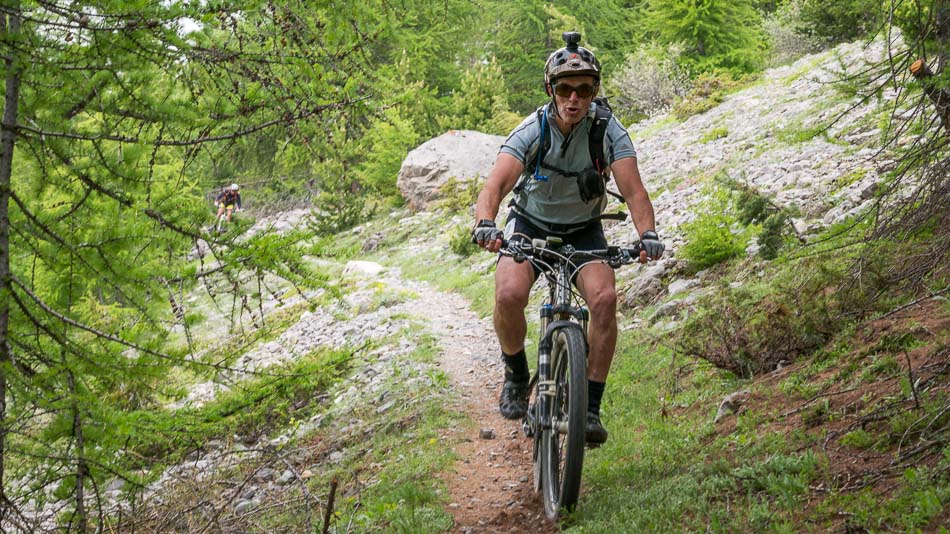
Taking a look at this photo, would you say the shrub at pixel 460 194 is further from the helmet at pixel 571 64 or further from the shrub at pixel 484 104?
the helmet at pixel 571 64

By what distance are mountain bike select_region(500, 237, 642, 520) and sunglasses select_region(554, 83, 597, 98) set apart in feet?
3.13

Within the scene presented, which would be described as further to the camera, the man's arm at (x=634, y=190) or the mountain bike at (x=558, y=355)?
the man's arm at (x=634, y=190)

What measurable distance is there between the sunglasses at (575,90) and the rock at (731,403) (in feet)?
7.93

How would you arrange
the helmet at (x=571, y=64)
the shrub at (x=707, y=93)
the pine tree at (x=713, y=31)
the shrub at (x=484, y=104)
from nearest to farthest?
1. the helmet at (x=571, y=64)
2. the shrub at (x=707, y=93)
3. the pine tree at (x=713, y=31)
4. the shrub at (x=484, y=104)

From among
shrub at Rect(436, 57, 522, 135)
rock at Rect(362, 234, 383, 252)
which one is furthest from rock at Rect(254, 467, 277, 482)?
shrub at Rect(436, 57, 522, 135)

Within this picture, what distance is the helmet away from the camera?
5.00m

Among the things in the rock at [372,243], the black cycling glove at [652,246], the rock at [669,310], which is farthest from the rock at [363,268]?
the black cycling glove at [652,246]

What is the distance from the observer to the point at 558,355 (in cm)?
473

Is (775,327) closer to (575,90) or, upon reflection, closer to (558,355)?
(558,355)

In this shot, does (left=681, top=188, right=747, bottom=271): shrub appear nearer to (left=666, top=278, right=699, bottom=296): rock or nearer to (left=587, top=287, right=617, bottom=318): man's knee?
(left=666, top=278, right=699, bottom=296): rock

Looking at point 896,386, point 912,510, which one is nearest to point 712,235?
point 896,386

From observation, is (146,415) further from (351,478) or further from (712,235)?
(712,235)

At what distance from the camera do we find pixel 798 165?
11.8 m

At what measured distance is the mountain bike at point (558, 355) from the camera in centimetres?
445
